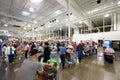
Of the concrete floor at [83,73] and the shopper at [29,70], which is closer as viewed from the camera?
the shopper at [29,70]

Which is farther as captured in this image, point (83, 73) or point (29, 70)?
point (83, 73)

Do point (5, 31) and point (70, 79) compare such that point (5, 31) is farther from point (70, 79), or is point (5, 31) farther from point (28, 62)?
point (28, 62)

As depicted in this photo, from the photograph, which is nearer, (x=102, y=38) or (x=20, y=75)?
(x=20, y=75)

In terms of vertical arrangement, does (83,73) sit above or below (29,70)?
below

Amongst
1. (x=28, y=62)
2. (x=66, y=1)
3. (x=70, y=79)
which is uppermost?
(x=66, y=1)

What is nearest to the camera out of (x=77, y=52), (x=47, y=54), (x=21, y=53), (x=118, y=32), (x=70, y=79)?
(x=70, y=79)

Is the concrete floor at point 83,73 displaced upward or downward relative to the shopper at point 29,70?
downward

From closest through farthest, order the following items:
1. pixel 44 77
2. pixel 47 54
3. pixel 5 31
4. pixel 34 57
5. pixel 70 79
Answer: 1. pixel 34 57
2. pixel 44 77
3. pixel 70 79
4. pixel 47 54
5. pixel 5 31

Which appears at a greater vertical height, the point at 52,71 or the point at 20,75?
the point at 20,75

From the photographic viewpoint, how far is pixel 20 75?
1537mm

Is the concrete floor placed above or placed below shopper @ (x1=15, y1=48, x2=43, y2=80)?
below

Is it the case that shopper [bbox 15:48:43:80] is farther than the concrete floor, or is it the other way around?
the concrete floor

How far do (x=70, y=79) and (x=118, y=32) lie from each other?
10475 millimetres

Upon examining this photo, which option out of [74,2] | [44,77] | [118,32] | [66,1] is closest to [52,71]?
[44,77]
